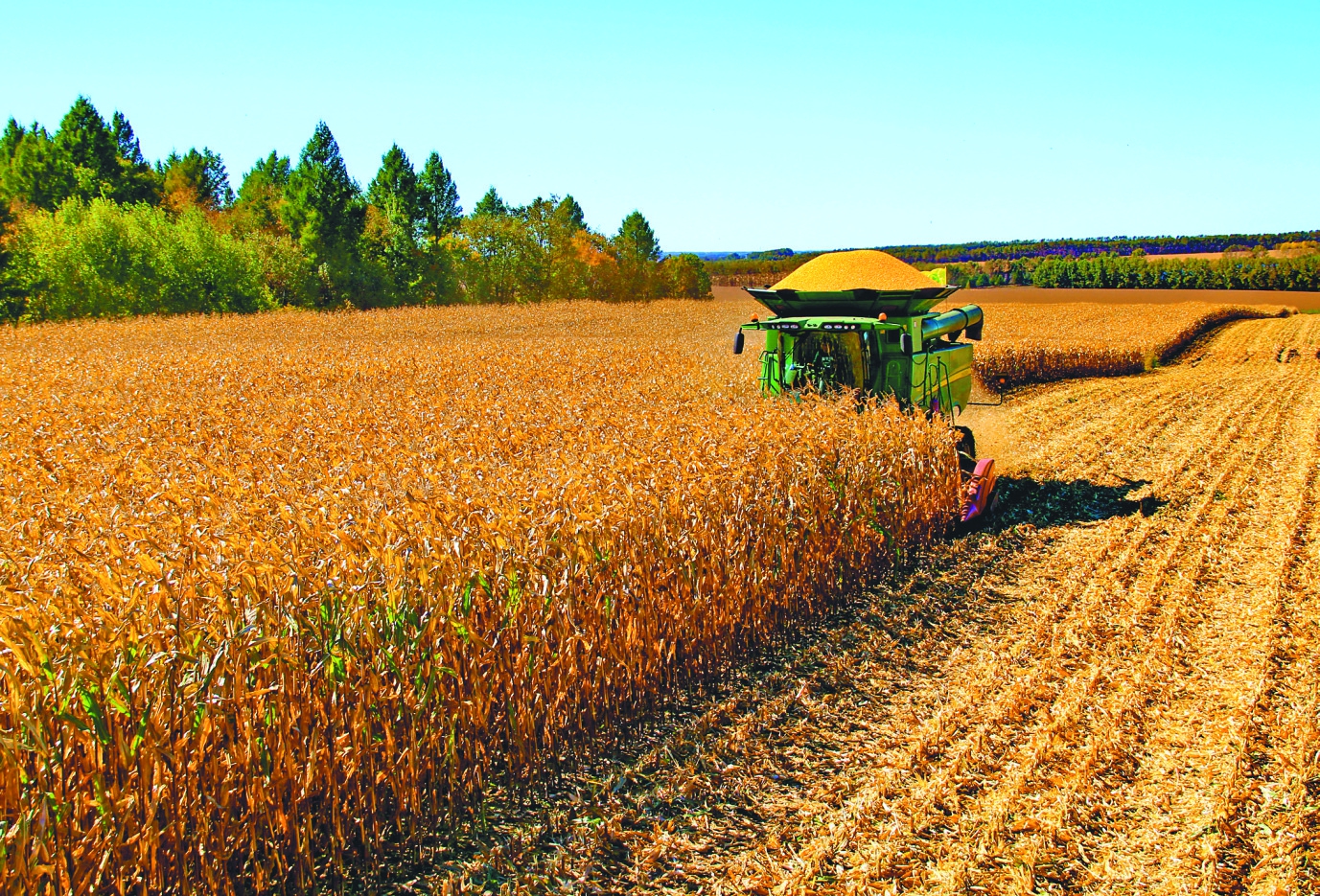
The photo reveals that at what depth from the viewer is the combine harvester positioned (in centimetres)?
873

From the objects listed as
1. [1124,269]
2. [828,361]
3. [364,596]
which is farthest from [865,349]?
[1124,269]

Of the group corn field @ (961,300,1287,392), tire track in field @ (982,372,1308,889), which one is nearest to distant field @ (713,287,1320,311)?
corn field @ (961,300,1287,392)

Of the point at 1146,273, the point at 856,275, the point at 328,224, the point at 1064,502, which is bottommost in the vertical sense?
the point at 1064,502

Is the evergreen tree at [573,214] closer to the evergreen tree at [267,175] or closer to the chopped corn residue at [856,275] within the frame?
the evergreen tree at [267,175]

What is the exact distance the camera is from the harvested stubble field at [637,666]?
3082 millimetres

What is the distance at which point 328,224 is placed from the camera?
164 feet

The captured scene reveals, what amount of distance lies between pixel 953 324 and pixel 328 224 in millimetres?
48531

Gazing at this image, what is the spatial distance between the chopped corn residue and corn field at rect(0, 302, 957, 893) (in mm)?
2232

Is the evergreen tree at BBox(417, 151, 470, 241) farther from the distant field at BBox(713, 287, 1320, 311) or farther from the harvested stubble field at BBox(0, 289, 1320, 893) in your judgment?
the harvested stubble field at BBox(0, 289, 1320, 893)

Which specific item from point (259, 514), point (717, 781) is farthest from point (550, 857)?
point (259, 514)

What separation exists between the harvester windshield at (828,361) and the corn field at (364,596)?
1.02m

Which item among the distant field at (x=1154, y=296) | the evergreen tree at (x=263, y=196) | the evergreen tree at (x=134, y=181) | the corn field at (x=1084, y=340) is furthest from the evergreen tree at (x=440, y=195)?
the corn field at (x=1084, y=340)

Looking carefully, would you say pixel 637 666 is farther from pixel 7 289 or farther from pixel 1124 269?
pixel 1124 269

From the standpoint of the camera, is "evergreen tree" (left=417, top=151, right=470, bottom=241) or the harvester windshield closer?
the harvester windshield
